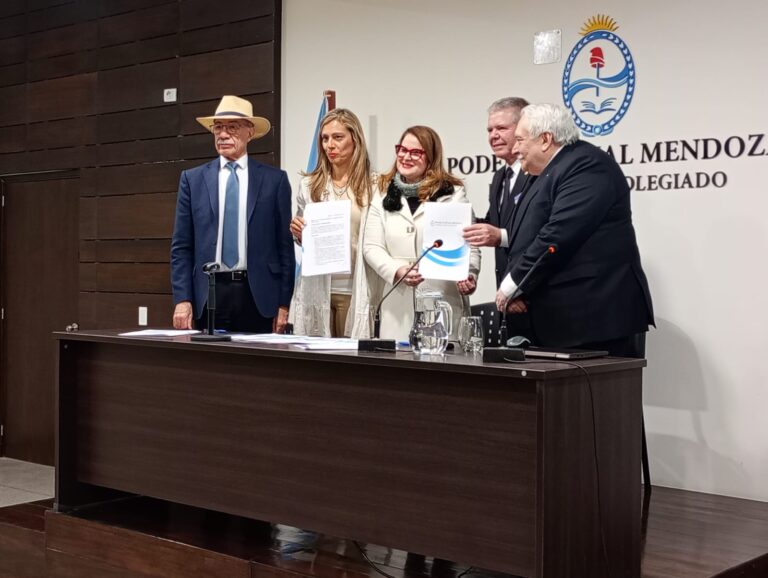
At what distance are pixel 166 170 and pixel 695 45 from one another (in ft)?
11.2

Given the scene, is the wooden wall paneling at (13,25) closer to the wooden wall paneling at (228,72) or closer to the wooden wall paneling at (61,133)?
the wooden wall paneling at (61,133)

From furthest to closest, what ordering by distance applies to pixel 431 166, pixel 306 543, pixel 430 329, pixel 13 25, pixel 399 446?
pixel 13 25, pixel 431 166, pixel 306 543, pixel 430 329, pixel 399 446

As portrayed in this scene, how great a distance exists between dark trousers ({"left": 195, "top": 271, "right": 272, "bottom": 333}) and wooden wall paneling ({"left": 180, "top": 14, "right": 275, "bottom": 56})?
212cm

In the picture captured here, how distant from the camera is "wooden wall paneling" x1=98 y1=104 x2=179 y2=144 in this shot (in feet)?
21.3

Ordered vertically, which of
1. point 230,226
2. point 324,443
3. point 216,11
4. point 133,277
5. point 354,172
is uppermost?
point 216,11

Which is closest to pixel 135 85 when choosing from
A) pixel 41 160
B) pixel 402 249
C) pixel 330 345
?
pixel 41 160

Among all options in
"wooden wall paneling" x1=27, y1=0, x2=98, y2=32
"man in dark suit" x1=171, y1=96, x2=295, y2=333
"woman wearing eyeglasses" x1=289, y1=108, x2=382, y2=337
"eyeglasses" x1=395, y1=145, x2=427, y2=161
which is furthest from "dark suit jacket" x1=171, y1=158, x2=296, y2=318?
"wooden wall paneling" x1=27, y1=0, x2=98, y2=32

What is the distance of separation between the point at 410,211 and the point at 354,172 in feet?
1.12

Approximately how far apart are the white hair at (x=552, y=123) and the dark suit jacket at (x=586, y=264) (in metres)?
0.07

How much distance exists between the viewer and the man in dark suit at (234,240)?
448 cm

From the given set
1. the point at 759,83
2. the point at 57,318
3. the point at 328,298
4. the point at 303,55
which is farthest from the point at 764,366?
the point at 57,318

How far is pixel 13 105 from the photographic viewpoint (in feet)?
24.7

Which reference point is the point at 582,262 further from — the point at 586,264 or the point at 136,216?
the point at 136,216

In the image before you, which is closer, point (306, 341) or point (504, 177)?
point (306, 341)
